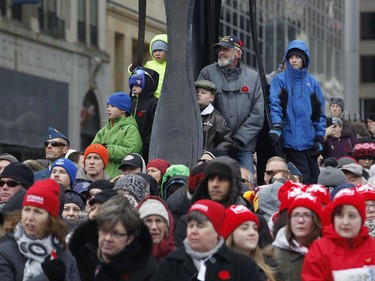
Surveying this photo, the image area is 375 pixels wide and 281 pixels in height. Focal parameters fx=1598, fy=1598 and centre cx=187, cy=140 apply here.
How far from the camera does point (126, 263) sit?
11094 mm

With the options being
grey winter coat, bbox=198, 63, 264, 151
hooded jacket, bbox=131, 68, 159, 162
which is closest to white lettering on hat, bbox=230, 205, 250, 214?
grey winter coat, bbox=198, 63, 264, 151

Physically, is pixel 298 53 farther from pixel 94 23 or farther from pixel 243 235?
pixel 94 23

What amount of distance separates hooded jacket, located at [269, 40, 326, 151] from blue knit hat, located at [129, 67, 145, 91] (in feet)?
4.79

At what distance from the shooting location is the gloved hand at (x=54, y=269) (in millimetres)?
10711

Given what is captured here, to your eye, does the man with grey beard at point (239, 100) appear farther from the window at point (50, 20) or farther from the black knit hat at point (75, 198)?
the window at point (50, 20)

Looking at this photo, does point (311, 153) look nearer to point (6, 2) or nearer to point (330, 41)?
point (6, 2)

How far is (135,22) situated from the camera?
166 ft

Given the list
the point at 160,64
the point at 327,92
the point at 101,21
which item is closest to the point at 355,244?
the point at 160,64

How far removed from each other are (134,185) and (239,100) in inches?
185

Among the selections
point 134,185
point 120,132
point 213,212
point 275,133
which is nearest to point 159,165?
point 120,132

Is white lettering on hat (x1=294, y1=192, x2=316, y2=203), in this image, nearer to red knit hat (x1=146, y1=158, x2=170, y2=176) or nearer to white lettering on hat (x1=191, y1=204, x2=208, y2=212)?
white lettering on hat (x1=191, y1=204, x2=208, y2=212)

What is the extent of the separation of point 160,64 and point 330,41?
51.0 metres

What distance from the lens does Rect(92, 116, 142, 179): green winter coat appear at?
17172 millimetres

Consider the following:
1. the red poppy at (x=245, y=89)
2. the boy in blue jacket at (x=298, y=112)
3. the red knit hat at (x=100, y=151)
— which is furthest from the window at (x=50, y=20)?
the red knit hat at (x=100, y=151)
